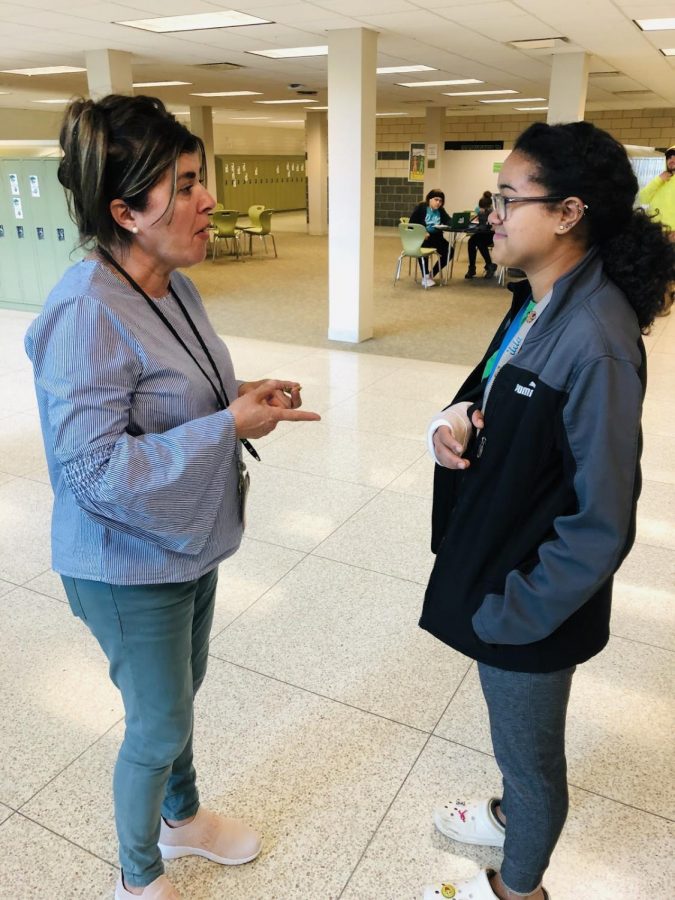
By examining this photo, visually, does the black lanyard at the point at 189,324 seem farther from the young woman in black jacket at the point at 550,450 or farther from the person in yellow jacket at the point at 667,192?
the person in yellow jacket at the point at 667,192

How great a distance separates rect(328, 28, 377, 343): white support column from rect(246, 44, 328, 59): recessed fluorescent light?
4.61 ft

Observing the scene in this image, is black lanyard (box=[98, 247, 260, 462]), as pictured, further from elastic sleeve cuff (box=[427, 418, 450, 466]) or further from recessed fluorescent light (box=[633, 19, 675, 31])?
recessed fluorescent light (box=[633, 19, 675, 31])

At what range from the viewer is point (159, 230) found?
3.86 feet

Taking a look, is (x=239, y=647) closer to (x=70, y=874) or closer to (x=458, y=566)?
(x=70, y=874)

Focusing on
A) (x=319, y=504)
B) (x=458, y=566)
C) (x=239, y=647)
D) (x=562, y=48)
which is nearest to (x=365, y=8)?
(x=562, y=48)

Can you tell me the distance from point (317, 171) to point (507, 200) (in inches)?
644

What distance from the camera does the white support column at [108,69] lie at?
7.26 metres

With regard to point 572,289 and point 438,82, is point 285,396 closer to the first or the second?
point 572,289

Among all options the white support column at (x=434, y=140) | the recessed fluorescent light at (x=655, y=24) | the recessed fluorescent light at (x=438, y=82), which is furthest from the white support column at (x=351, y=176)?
the white support column at (x=434, y=140)

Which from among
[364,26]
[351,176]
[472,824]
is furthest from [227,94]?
[472,824]

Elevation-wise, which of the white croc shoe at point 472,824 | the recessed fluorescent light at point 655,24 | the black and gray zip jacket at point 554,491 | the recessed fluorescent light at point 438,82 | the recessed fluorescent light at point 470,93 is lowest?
the white croc shoe at point 472,824

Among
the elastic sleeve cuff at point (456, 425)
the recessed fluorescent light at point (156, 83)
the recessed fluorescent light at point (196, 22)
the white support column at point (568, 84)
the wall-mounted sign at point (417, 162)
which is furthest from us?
the wall-mounted sign at point (417, 162)

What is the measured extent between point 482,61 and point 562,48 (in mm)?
1312

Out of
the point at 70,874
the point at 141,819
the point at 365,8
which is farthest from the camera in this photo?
the point at 365,8
